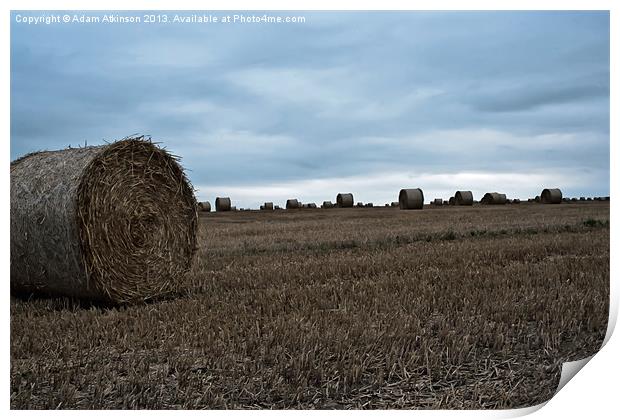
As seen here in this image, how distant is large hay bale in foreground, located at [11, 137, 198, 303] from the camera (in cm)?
444

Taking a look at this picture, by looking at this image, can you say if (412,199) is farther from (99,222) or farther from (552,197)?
(99,222)

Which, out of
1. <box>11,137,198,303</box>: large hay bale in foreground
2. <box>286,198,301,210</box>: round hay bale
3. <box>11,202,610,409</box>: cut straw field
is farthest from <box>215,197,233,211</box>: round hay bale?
<box>11,137,198,303</box>: large hay bale in foreground

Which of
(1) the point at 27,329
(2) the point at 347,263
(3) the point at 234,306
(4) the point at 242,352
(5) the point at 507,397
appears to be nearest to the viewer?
(5) the point at 507,397

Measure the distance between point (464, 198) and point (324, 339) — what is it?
1866 cm

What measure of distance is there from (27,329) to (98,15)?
71.4 inches

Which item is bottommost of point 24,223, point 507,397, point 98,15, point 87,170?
point 507,397

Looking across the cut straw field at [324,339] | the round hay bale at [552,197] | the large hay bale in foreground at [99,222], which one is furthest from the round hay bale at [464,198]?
the large hay bale in foreground at [99,222]

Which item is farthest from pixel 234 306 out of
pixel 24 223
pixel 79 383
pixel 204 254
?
pixel 204 254

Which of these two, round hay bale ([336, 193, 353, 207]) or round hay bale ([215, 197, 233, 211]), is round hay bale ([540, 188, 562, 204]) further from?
round hay bale ([215, 197, 233, 211])

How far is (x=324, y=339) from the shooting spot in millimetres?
3104

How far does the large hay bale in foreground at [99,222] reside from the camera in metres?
4.44

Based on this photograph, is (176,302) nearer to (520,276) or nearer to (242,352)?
(242,352)

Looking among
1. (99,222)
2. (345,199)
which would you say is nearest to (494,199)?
(345,199)
